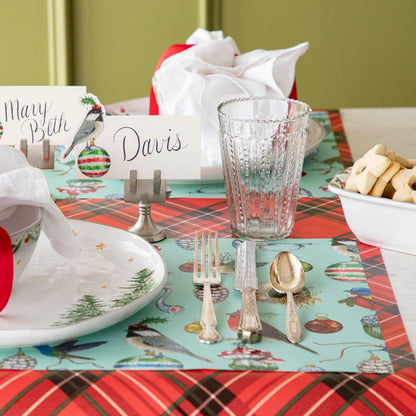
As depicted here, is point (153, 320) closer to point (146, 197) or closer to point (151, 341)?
point (151, 341)

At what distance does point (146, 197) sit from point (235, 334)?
32 cm

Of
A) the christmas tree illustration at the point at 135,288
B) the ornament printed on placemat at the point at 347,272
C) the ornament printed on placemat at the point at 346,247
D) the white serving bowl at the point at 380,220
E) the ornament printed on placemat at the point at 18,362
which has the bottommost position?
the ornament printed on placemat at the point at 18,362

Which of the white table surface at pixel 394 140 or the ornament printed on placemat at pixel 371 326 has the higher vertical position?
the white table surface at pixel 394 140

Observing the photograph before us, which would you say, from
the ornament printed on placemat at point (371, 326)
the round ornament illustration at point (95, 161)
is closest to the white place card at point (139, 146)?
the round ornament illustration at point (95, 161)

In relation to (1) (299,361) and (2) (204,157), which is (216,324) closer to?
(1) (299,361)

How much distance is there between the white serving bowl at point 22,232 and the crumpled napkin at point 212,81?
1.58 feet

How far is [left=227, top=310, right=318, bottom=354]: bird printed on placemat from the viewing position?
2.20 ft

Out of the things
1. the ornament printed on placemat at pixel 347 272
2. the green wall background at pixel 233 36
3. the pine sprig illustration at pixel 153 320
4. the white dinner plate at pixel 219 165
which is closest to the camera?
the pine sprig illustration at pixel 153 320

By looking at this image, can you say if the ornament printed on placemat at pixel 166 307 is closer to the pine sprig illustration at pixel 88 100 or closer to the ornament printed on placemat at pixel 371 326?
the ornament printed on placemat at pixel 371 326

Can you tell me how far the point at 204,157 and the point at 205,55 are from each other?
0.17m

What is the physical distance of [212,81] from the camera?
3.68 ft

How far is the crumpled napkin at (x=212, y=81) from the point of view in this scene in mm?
1127

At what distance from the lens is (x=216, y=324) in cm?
70

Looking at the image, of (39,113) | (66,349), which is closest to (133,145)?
(39,113)
